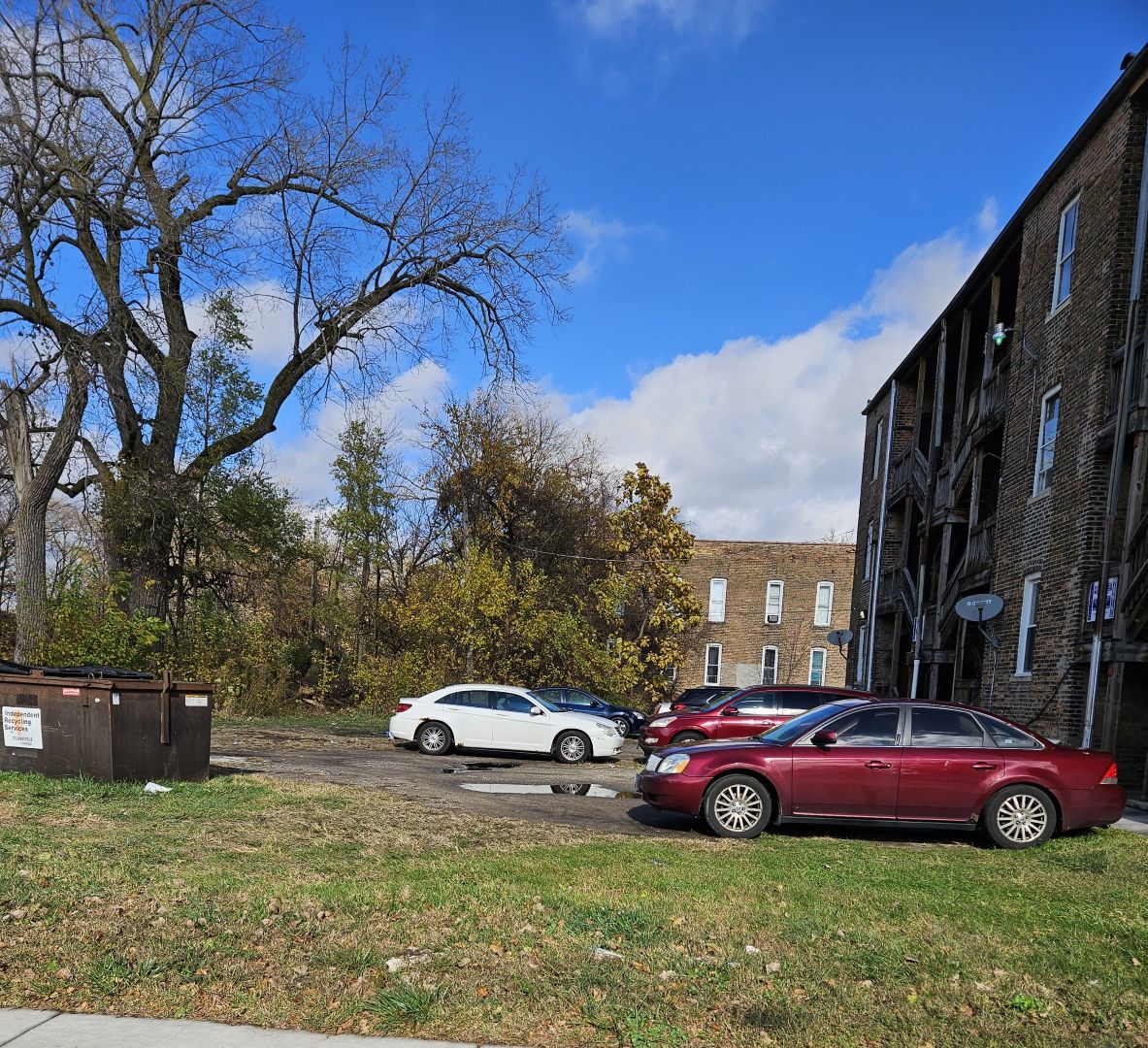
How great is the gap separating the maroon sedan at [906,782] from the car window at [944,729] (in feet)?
0.04

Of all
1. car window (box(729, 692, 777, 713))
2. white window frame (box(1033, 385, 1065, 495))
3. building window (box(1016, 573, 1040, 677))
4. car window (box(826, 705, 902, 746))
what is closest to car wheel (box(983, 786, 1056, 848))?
car window (box(826, 705, 902, 746))

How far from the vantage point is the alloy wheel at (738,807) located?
10.4 meters

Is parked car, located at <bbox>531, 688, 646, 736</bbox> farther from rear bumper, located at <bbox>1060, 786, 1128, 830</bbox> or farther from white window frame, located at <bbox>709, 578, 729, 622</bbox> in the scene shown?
white window frame, located at <bbox>709, 578, 729, 622</bbox>

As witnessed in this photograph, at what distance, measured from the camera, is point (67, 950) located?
5488mm

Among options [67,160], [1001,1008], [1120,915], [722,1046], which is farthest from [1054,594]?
[67,160]

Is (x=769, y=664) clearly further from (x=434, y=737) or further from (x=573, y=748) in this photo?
(x=434, y=737)

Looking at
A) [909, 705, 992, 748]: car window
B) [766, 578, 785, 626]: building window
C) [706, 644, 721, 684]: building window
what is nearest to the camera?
[909, 705, 992, 748]: car window

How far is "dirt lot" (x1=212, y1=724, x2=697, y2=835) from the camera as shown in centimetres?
1171


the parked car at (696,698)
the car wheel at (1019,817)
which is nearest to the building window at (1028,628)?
the parked car at (696,698)

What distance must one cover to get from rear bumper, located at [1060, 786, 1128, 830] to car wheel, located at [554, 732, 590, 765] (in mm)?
9791

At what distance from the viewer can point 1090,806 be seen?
10.4 m

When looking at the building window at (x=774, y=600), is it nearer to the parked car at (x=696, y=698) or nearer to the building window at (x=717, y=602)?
the building window at (x=717, y=602)

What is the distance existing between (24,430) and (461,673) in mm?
14616

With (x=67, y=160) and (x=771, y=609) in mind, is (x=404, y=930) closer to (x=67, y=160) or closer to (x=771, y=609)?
Answer: (x=67, y=160)
